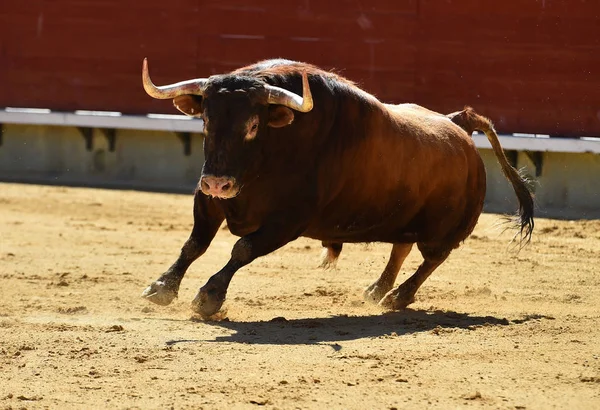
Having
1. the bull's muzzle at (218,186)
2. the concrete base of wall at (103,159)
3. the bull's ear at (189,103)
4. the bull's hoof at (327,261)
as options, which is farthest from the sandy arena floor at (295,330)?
the concrete base of wall at (103,159)

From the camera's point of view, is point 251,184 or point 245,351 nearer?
point 245,351

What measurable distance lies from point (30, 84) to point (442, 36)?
4.23m

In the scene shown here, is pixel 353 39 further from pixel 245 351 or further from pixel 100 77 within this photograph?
pixel 245 351

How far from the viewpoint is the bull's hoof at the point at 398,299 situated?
20.7 feet

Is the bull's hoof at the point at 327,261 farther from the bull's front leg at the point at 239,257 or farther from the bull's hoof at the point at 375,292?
the bull's front leg at the point at 239,257

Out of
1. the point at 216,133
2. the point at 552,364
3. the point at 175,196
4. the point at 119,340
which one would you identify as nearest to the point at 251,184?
the point at 216,133

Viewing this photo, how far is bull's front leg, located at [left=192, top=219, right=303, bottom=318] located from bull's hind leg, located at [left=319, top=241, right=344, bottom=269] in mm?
695

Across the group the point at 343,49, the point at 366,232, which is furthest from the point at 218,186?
the point at 343,49

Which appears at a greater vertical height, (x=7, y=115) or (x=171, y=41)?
(x=171, y=41)

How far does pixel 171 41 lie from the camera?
12.2 m

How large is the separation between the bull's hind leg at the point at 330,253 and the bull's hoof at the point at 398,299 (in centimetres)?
39

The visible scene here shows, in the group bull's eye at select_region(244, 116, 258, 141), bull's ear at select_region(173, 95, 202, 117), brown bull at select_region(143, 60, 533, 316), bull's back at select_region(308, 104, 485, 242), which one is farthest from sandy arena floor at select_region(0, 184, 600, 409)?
bull's ear at select_region(173, 95, 202, 117)

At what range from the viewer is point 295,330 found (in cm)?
532

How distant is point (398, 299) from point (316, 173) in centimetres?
87
